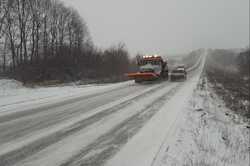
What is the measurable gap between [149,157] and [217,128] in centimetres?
569

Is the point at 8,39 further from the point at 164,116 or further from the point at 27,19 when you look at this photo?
the point at 164,116

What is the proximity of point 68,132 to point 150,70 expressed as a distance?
1870 cm

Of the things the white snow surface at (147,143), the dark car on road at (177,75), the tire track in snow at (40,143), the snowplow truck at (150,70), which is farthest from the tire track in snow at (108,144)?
the dark car on road at (177,75)

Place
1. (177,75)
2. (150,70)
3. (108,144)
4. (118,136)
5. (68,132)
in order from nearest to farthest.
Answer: (108,144), (118,136), (68,132), (150,70), (177,75)

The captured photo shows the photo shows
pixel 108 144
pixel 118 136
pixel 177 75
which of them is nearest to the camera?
pixel 108 144

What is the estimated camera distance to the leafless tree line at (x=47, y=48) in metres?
36.7

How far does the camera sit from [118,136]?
6.93 m

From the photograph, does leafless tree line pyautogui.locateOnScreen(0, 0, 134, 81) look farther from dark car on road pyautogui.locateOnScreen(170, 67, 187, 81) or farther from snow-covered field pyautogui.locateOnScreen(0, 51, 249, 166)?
snow-covered field pyautogui.locateOnScreen(0, 51, 249, 166)

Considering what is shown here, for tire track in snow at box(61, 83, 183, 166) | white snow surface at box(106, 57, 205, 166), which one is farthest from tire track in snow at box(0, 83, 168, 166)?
white snow surface at box(106, 57, 205, 166)

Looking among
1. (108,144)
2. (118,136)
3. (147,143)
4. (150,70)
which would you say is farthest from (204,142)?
(150,70)

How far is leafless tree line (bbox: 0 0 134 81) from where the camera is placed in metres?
36.7

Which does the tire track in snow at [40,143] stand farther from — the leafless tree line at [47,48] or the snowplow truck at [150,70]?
the leafless tree line at [47,48]

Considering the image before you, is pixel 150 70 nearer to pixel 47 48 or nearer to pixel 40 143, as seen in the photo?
pixel 40 143

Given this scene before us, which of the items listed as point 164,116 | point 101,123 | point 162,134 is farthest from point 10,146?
Result: point 164,116
